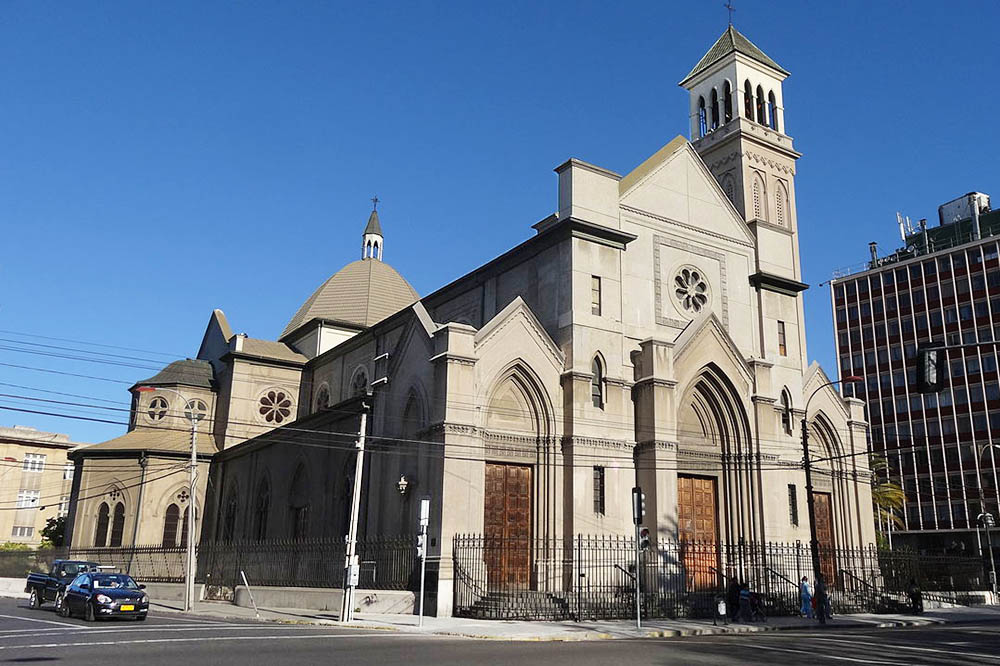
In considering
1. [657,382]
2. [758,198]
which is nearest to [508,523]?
[657,382]

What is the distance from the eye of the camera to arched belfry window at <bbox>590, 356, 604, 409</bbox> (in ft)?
113

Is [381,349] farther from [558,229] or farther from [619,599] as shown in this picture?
[619,599]

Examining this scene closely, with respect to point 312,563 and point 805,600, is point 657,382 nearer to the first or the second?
point 805,600

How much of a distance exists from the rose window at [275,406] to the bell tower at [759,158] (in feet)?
95.5

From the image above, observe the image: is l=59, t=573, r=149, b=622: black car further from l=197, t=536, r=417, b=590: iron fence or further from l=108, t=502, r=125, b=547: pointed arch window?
l=108, t=502, r=125, b=547: pointed arch window

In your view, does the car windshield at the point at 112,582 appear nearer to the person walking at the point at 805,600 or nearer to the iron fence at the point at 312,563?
the iron fence at the point at 312,563

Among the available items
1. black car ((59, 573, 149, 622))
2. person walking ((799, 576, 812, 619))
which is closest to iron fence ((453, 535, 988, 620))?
person walking ((799, 576, 812, 619))

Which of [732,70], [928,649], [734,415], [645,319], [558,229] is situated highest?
[732,70]

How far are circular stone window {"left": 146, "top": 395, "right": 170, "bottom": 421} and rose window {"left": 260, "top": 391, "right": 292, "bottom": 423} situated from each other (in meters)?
6.71

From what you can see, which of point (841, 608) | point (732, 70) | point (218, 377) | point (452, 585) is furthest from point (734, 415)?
point (218, 377)

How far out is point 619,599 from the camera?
3027 cm

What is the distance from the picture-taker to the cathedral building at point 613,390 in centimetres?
3262

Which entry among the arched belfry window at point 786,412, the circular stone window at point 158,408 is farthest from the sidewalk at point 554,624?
the circular stone window at point 158,408

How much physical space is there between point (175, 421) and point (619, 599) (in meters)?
36.7
